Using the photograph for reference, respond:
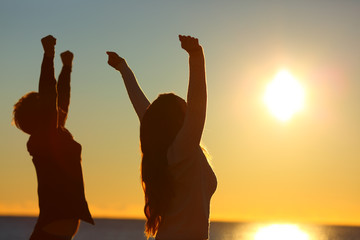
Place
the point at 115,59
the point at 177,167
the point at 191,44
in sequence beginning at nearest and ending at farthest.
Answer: the point at 191,44 → the point at 177,167 → the point at 115,59

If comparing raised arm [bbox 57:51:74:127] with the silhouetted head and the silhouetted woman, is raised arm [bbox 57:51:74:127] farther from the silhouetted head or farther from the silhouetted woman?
the silhouetted woman

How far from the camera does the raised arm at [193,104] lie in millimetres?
6562

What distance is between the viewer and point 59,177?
7.64 m

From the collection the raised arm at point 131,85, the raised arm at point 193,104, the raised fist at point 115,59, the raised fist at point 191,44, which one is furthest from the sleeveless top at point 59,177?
the raised fist at point 191,44

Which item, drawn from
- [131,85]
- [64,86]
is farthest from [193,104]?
[64,86]

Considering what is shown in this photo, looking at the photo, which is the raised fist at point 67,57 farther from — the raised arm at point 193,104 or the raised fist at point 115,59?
the raised arm at point 193,104

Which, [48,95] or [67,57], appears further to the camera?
[67,57]

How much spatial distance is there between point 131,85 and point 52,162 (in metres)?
1.02

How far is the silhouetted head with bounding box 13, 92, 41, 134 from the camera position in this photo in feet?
25.1

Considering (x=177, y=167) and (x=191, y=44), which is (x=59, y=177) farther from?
(x=191, y=44)

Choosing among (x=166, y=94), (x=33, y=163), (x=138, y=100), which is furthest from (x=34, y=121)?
(x=166, y=94)

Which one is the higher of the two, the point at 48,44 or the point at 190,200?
the point at 48,44

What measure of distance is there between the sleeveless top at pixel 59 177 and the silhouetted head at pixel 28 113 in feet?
0.38

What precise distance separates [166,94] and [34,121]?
4.78ft
